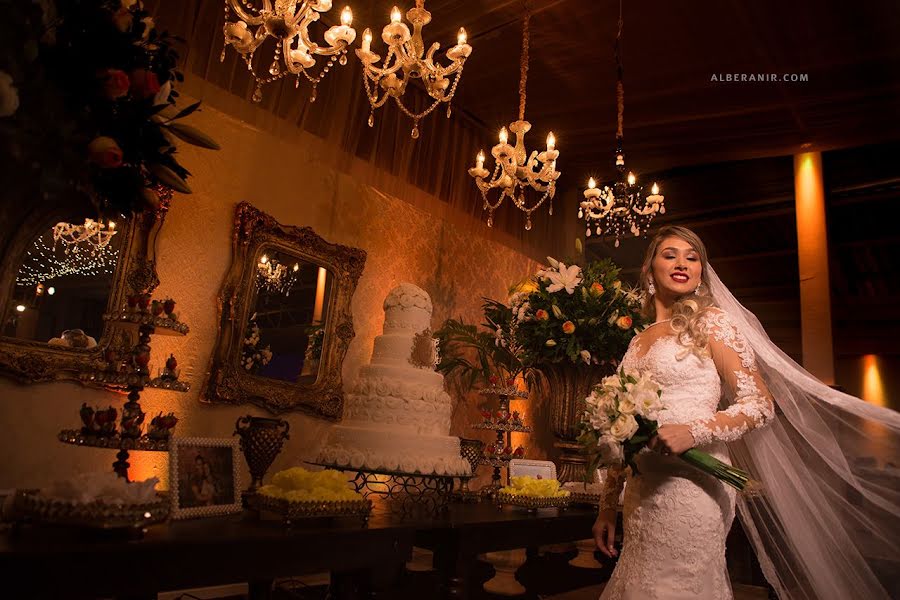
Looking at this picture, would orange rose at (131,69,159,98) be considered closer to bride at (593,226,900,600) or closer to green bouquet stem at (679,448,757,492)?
bride at (593,226,900,600)

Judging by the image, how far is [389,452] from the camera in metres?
3.12

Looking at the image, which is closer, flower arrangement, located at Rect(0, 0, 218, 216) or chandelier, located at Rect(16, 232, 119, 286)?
flower arrangement, located at Rect(0, 0, 218, 216)

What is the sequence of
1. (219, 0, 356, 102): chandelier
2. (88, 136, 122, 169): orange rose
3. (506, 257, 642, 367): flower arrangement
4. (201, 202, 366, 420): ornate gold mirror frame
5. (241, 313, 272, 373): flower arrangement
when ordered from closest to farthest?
(88, 136, 122, 169): orange rose, (219, 0, 356, 102): chandelier, (201, 202, 366, 420): ornate gold mirror frame, (241, 313, 272, 373): flower arrangement, (506, 257, 642, 367): flower arrangement

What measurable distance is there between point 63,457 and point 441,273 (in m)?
3.62

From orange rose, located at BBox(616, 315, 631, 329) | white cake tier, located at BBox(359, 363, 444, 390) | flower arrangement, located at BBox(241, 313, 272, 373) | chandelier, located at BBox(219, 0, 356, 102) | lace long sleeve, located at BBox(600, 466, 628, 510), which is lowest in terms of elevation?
lace long sleeve, located at BBox(600, 466, 628, 510)

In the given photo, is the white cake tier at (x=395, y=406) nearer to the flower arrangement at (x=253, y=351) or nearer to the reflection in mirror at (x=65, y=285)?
the flower arrangement at (x=253, y=351)

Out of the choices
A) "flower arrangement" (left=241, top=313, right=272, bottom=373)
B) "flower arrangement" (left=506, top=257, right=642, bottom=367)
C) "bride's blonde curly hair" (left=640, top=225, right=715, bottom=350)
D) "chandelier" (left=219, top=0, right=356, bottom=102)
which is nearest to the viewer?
"bride's blonde curly hair" (left=640, top=225, right=715, bottom=350)

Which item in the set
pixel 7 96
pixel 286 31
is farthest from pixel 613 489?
pixel 286 31

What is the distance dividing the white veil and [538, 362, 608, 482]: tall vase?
2539 millimetres

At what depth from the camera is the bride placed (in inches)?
82.4

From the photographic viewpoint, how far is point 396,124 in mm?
5727

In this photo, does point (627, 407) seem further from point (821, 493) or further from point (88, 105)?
point (88, 105)

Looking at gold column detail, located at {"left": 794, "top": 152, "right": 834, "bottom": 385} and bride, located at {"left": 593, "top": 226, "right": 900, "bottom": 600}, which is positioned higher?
gold column detail, located at {"left": 794, "top": 152, "right": 834, "bottom": 385}

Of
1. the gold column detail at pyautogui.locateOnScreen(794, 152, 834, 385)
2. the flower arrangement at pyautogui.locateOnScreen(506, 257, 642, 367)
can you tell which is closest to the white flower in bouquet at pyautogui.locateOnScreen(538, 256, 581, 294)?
the flower arrangement at pyautogui.locateOnScreen(506, 257, 642, 367)
